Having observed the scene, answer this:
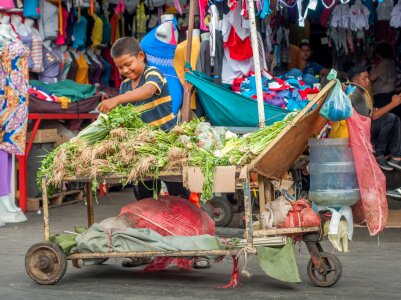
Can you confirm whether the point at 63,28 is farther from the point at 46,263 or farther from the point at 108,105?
the point at 46,263

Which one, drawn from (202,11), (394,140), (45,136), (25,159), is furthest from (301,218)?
(45,136)

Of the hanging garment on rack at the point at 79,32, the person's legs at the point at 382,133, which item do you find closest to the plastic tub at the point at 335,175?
the person's legs at the point at 382,133

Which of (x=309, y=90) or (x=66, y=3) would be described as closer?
(x=309, y=90)

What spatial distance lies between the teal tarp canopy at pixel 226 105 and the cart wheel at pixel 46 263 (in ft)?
12.6

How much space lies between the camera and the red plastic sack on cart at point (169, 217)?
718cm

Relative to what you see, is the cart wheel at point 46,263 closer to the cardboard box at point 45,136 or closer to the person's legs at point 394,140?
the cardboard box at point 45,136

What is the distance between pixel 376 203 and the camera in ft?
21.8

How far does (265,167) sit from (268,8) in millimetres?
3990

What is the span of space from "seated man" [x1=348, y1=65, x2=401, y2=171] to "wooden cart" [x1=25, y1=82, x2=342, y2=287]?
187 inches

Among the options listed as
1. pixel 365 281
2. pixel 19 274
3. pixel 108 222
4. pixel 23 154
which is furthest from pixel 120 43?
pixel 23 154

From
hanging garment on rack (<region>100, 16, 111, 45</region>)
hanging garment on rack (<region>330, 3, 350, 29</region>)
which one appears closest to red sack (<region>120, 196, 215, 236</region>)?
hanging garment on rack (<region>330, 3, 350, 29</region>)

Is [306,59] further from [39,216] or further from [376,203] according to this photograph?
[376,203]

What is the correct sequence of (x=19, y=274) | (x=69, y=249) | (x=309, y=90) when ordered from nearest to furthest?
1. (x=69, y=249)
2. (x=19, y=274)
3. (x=309, y=90)

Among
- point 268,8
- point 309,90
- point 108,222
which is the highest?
point 268,8
